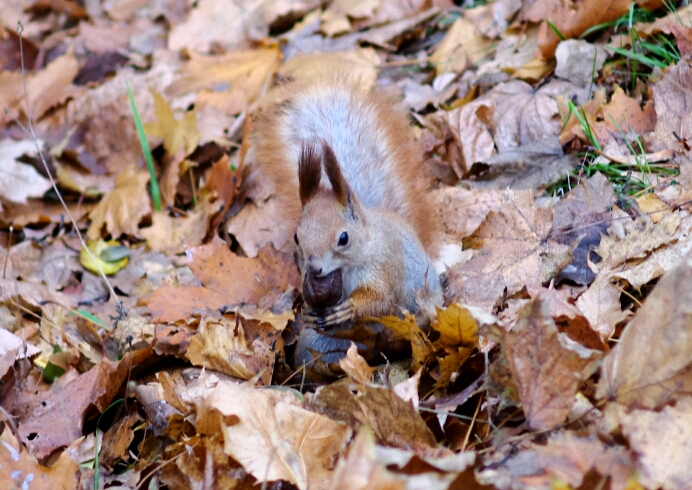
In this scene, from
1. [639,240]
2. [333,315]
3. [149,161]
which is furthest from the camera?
[149,161]

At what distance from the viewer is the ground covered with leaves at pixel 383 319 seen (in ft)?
4.58

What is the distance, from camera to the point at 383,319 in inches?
75.5

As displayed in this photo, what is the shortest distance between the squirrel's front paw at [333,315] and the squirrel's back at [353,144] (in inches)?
17.7

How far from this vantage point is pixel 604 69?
293cm

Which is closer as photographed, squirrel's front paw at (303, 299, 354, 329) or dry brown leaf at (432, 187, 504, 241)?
squirrel's front paw at (303, 299, 354, 329)

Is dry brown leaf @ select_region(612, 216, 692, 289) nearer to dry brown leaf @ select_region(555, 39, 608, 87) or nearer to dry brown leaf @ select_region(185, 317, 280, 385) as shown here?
dry brown leaf @ select_region(185, 317, 280, 385)

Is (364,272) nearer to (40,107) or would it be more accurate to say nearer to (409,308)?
(409,308)

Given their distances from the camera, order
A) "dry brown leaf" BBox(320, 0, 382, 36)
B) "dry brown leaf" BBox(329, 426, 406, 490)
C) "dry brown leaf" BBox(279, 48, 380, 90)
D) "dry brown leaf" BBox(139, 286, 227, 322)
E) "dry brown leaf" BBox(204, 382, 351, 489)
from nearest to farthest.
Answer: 1. "dry brown leaf" BBox(329, 426, 406, 490)
2. "dry brown leaf" BBox(204, 382, 351, 489)
3. "dry brown leaf" BBox(139, 286, 227, 322)
4. "dry brown leaf" BBox(279, 48, 380, 90)
5. "dry brown leaf" BBox(320, 0, 382, 36)

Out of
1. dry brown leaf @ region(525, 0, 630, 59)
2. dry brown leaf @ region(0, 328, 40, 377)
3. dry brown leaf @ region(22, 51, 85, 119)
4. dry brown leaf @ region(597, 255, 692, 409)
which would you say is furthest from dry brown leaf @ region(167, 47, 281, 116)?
dry brown leaf @ region(597, 255, 692, 409)

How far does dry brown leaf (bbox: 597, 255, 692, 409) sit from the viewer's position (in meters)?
1.30

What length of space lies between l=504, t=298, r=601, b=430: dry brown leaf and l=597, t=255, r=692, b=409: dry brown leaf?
53mm

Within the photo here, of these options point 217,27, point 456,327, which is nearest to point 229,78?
point 217,27

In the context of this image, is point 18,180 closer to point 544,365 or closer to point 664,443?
point 544,365

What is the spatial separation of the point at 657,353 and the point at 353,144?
144 centimetres
